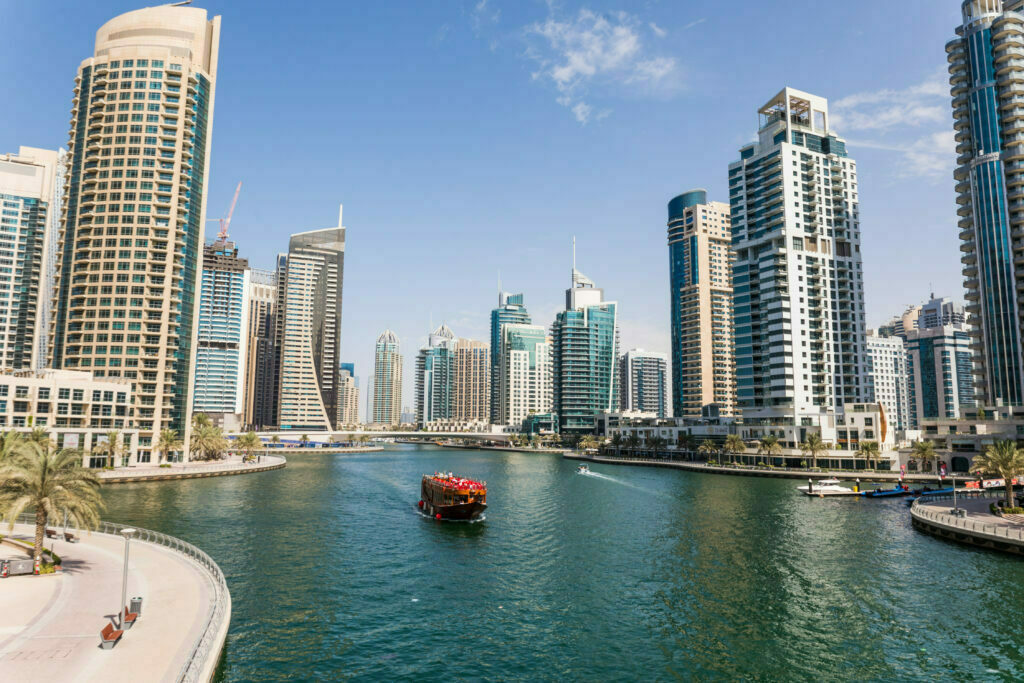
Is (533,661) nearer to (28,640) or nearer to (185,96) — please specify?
(28,640)

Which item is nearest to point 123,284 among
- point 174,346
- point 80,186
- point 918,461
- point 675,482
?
point 174,346

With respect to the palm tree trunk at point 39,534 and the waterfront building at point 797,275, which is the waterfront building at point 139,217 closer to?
the palm tree trunk at point 39,534

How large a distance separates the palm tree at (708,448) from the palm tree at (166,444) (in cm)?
14733

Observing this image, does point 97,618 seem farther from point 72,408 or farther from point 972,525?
point 72,408

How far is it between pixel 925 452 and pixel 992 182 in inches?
2744

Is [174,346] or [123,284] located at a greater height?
[123,284]

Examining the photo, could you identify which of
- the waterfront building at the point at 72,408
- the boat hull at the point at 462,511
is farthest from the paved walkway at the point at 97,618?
the waterfront building at the point at 72,408

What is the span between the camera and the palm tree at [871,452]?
147875 mm

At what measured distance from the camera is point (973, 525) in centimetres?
7019

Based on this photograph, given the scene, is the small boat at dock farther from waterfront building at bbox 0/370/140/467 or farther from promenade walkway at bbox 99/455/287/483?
waterfront building at bbox 0/370/140/467

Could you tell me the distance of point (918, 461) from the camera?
5655 inches

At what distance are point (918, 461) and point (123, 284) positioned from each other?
656ft

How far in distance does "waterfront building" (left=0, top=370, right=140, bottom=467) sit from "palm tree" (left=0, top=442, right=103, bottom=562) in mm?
95818

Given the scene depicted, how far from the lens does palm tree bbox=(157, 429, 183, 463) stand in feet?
512
